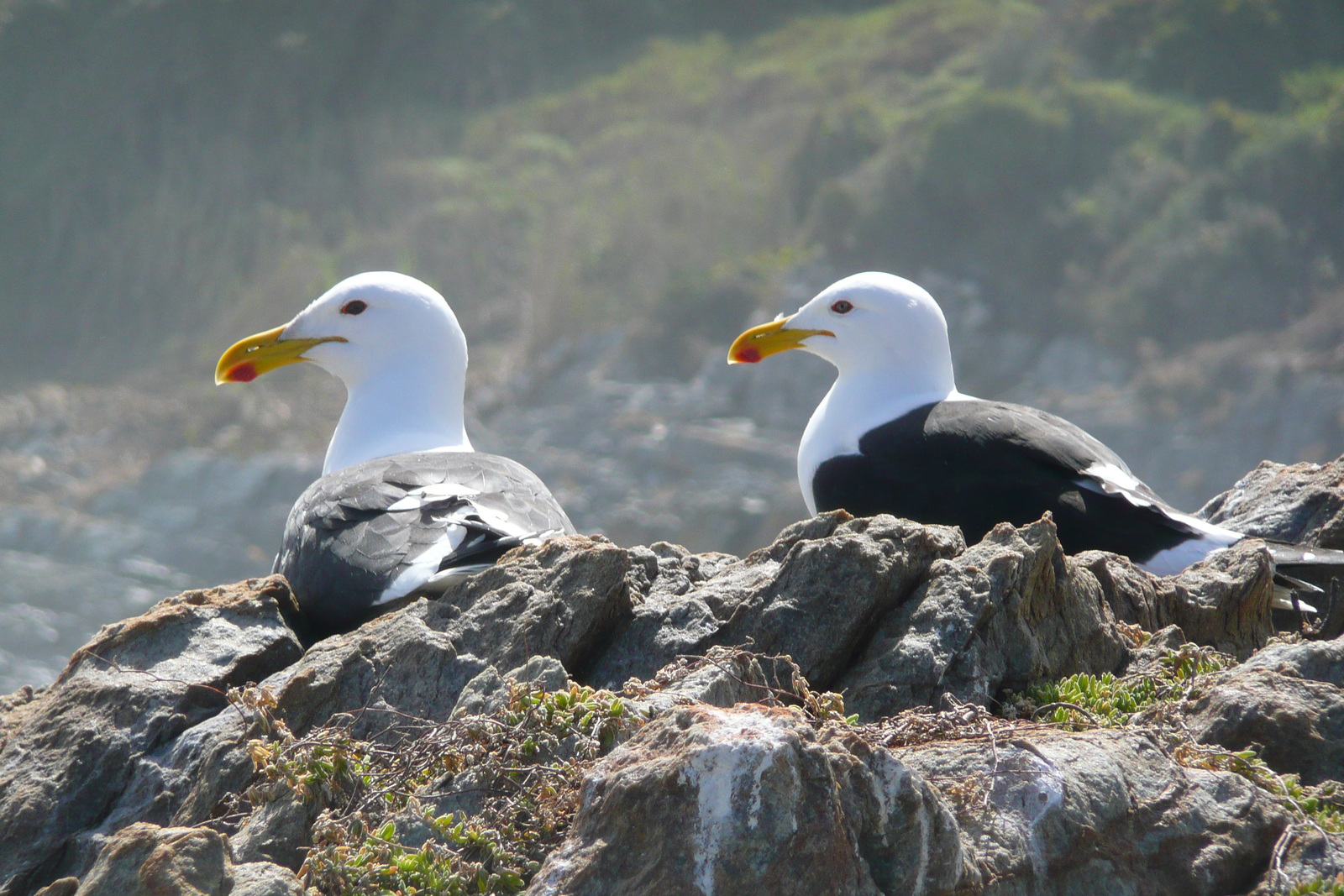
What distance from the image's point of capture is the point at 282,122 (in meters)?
42.4

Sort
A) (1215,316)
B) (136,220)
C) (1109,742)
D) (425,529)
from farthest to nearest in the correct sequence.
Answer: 1. (136,220)
2. (1215,316)
3. (425,529)
4. (1109,742)

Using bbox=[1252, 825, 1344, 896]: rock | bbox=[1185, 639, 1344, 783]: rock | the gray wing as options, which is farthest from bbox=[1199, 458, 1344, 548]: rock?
the gray wing

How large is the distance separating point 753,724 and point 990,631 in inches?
64.1

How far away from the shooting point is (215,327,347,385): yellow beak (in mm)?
7633

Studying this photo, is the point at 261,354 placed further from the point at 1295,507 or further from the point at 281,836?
the point at 1295,507

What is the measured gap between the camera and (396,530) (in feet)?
17.0

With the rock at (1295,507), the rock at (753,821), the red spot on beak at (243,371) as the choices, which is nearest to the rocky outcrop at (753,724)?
the rock at (753,821)

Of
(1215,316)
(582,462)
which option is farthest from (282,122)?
(1215,316)

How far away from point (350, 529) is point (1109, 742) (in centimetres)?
305

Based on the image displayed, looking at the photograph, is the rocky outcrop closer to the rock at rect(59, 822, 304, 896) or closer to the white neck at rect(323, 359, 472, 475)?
the rock at rect(59, 822, 304, 896)

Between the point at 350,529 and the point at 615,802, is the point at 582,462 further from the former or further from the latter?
the point at 615,802

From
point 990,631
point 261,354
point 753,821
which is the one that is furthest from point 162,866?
point 261,354

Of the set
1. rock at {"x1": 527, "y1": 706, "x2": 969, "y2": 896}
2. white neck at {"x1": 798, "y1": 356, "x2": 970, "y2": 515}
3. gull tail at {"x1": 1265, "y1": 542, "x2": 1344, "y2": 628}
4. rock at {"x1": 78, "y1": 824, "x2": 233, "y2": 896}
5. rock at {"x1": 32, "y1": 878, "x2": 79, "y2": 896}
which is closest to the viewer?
rock at {"x1": 527, "y1": 706, "x2": 969, "y2": 896}

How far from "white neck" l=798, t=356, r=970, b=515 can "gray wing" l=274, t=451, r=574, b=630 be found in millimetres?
1656
